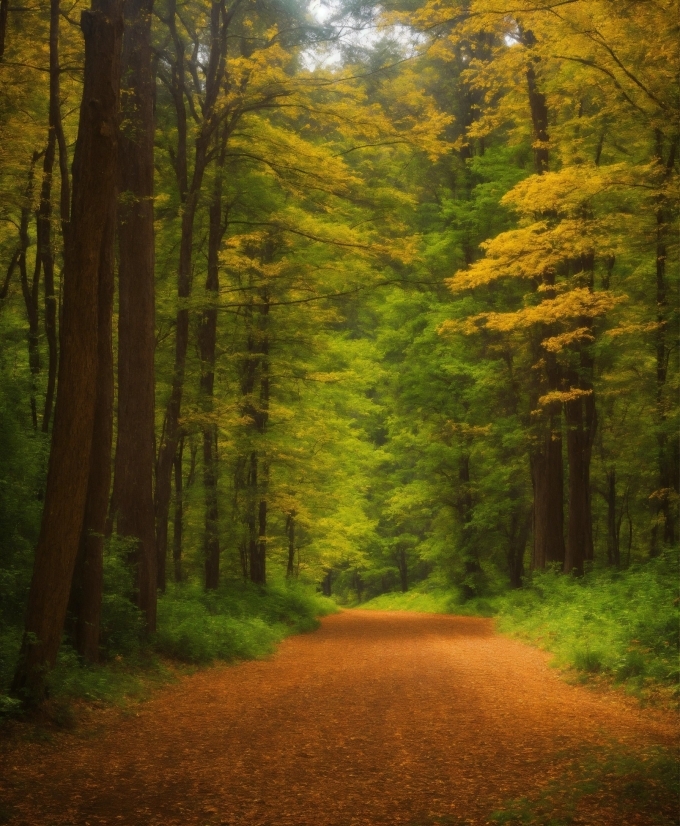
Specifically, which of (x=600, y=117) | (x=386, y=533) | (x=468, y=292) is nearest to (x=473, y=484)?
(x=468, y=292)

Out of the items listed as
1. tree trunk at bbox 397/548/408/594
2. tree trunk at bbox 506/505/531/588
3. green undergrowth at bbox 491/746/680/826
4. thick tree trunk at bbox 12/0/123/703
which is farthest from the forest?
tree trunk at bbox 397/548/408/594

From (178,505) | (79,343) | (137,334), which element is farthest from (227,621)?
(79,343)

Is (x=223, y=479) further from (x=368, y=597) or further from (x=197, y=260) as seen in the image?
(x=368, y=597)

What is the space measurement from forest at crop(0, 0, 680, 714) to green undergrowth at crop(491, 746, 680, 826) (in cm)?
360

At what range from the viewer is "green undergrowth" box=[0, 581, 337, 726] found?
8008 millimetres

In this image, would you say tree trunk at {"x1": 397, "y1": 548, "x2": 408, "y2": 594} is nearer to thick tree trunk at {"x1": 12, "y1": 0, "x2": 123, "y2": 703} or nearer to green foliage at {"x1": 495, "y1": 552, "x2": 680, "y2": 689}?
green foliage at {"x1": 495, "y1": 552, "x2": 680, "y2": 689}

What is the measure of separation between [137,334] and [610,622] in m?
Answer: 8.99

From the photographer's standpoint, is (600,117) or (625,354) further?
(625,354)

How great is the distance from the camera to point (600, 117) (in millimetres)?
14969

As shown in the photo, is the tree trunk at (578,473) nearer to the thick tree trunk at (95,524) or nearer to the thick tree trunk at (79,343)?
the thick tree trunk at (95,524)

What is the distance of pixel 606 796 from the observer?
4934 mm

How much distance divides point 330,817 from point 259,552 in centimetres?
1764

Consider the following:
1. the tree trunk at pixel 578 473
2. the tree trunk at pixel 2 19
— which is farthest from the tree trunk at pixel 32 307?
the tree trunk at pixel 578 473

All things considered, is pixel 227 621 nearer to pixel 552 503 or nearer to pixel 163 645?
pixel 163 645
